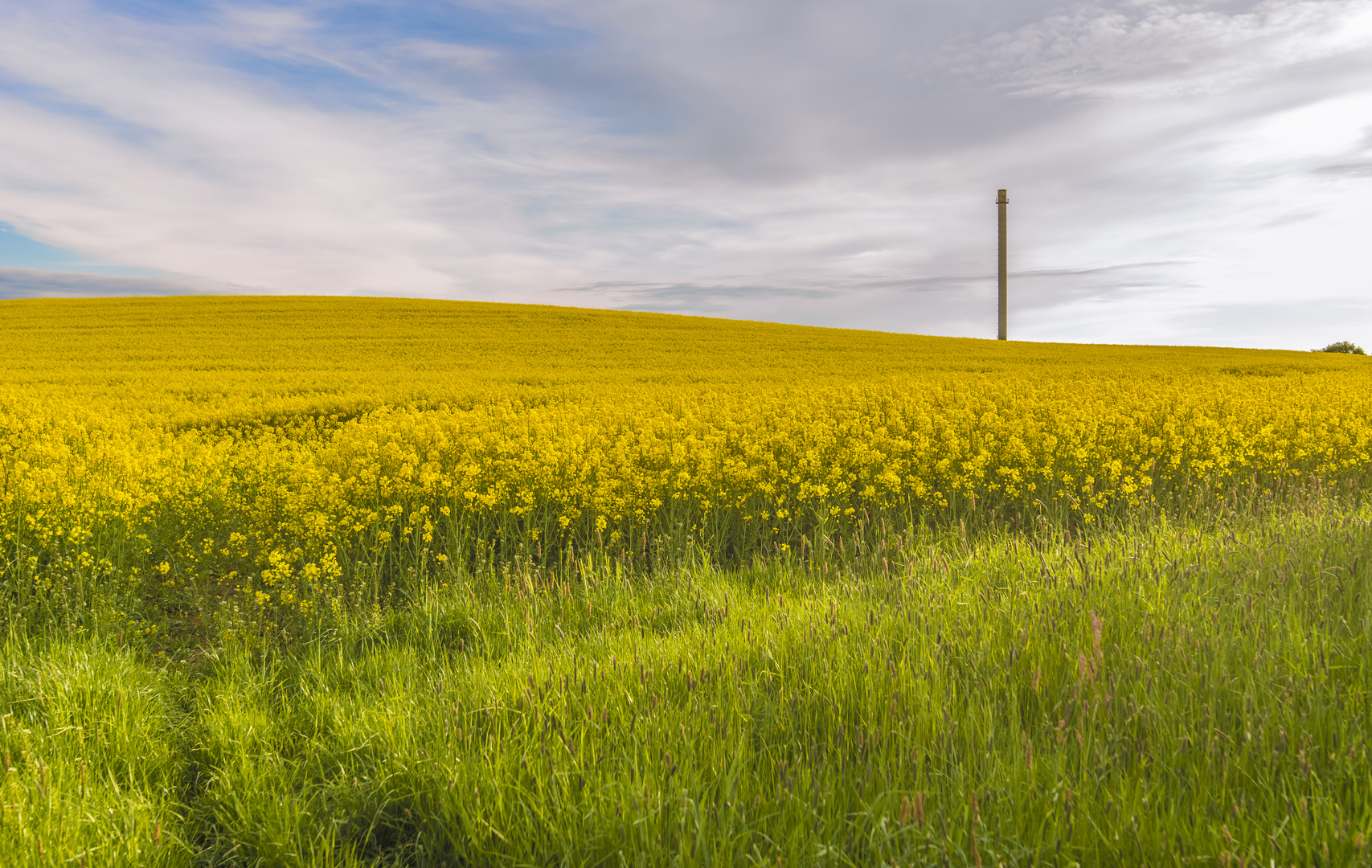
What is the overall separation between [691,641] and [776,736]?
2.69 ft

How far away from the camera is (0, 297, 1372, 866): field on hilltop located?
1986mm

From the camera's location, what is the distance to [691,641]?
3197 millimetres

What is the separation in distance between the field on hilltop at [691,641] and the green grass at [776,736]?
20 millimetres

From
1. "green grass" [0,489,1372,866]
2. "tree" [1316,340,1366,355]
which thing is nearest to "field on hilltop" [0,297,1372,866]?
"green grass" [0,489,1372,866]

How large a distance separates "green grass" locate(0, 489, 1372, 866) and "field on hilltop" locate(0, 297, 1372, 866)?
20 millimetres

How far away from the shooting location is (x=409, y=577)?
529 centimetres

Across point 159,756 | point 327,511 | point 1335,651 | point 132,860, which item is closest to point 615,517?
point 327,511

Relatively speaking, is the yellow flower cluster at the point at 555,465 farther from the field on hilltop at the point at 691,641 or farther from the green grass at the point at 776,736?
the green grass at the point at 776,736

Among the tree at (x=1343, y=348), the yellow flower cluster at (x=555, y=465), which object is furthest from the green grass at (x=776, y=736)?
the tree at (x=1343, y=348)

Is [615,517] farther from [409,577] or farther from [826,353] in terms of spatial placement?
[826,353]

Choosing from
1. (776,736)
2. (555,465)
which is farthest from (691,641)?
(555,465)

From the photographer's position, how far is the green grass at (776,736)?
1.87 metres

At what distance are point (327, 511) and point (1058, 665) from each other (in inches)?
205

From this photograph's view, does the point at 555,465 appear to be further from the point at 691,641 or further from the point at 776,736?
the point at 776,736
